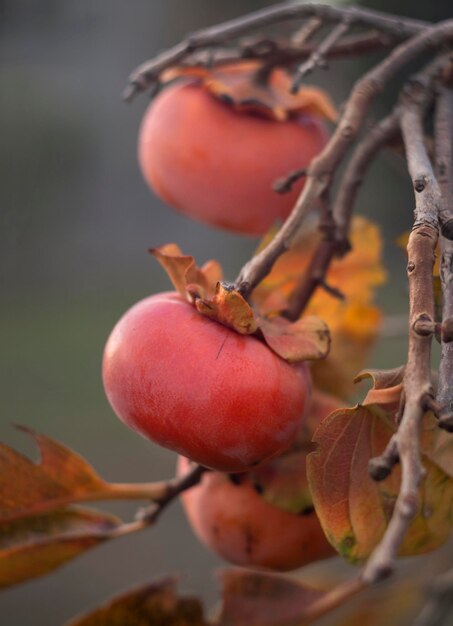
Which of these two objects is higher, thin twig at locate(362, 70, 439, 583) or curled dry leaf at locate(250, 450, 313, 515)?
thin twig at locate(362, 70, 439, 583)

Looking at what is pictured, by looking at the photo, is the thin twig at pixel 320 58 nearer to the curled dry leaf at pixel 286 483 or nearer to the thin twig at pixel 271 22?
the thin twig at pixel 271 22

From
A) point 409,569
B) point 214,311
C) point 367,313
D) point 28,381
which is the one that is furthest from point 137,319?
point 28,381

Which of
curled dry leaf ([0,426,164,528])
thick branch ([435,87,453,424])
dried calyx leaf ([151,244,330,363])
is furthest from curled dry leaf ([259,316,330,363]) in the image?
curled dry leaf ([0,426,164,528])

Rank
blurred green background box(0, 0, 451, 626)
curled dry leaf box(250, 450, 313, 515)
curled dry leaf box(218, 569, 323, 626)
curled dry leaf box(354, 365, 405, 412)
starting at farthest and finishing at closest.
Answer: blurred green background box(0, 0, 451, 626) < curled dry leaf box(218, 569, 323, 626) < curled dry leaf box(250, 450, 313, 515) < curled dry leaf box(354, 365, 405, 412)

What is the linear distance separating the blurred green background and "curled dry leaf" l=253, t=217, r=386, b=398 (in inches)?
111

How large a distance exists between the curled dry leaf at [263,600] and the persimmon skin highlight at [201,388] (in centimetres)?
26

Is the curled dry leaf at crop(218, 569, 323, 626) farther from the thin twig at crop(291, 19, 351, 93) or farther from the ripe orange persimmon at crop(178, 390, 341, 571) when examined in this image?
the thin twig at crop(291, 19, 351, 93)

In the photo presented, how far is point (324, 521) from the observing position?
1.72 feet

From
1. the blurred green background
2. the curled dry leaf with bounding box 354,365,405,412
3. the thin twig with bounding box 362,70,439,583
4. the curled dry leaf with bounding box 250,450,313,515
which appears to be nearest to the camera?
the thin twig with bounding box 362,70,439,583

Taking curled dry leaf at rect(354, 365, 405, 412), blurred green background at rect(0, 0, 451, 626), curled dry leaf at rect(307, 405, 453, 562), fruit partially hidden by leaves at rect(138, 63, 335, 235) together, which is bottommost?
blurred green background at rect(0, 0, 451, 626)

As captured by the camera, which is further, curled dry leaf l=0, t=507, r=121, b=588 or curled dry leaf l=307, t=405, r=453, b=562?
curled dry leaf l=0, t=507, r=121, b=588

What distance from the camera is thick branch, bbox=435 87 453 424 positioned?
0.44 meters

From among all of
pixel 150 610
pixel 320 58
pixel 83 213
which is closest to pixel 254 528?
pixel 150 610

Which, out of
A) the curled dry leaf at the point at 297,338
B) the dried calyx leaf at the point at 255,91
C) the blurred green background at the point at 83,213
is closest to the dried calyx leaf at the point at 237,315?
the curled dry leaf at the point at 297,338
